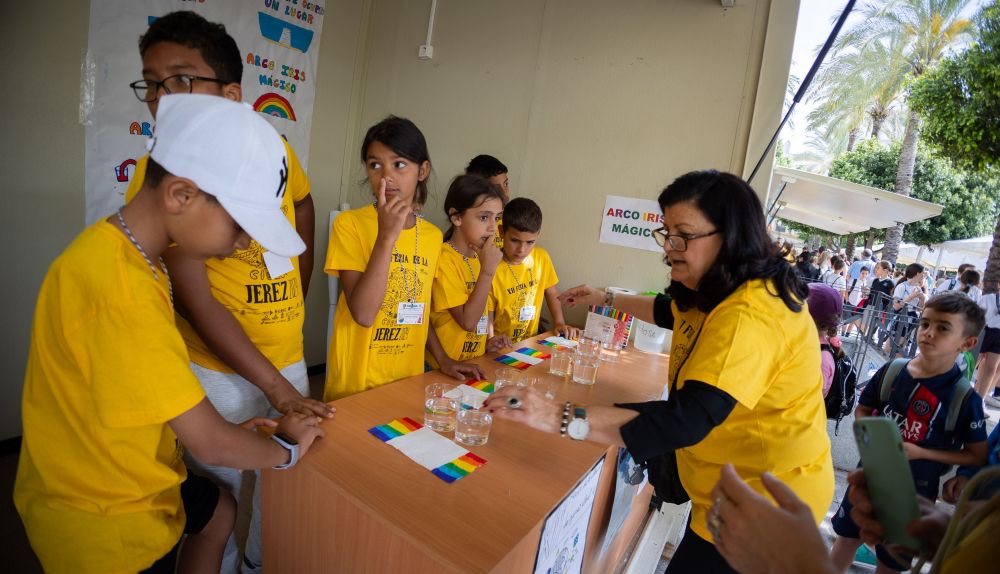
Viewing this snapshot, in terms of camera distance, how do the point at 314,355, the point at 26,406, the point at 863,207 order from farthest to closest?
the point at 863,207, the point at 314,355, the point at 26,406

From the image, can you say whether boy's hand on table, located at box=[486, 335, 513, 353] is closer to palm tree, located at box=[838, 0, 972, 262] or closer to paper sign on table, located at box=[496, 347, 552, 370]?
paper sign on table, located at box=[496, 347, 552, 370]

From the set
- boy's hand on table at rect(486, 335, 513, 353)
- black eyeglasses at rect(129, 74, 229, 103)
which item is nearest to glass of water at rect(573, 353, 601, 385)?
boy's hand on table at rect(486, 335, 513, 353)

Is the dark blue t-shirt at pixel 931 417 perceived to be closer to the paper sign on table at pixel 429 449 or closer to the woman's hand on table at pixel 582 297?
the woman's hand on table at pixel 582 297

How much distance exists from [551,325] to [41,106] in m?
3.20

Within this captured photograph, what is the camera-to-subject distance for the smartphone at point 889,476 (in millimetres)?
754

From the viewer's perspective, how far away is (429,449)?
1.31 meters

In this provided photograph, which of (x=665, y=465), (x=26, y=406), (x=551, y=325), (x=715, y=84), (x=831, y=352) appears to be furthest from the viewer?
(x=551, y=325)

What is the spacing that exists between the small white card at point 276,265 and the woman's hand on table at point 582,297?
146cm

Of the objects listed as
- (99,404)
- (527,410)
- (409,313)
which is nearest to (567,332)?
(409,313)

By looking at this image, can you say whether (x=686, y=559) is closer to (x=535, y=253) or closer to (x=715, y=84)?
(x=535, y=253)

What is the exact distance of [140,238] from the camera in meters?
0.93

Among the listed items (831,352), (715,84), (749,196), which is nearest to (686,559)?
(749,196)

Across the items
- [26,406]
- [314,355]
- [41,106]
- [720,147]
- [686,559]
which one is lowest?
[314,355]

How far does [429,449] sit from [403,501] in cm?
25
